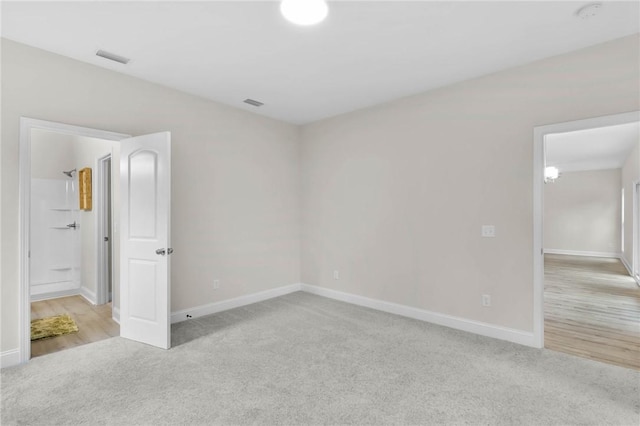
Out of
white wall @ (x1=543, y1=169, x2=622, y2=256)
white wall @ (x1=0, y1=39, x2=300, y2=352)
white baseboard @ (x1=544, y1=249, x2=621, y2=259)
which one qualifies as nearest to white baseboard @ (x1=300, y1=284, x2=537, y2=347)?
white wall @ (x1=0, y1=39, x2=300, y2=352)

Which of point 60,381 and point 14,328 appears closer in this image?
point 60,381

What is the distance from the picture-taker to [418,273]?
3.93 meters

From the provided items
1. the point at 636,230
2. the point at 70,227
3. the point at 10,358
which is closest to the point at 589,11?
the point at 10,358

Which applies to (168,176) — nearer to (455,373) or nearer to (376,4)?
(376,4)

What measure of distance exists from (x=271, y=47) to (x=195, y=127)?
1.69 metres

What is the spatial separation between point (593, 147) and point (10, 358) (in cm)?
969

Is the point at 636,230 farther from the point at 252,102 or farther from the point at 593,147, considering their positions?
the point at 252,102

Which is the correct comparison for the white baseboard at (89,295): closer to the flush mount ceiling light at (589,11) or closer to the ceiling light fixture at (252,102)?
the ceiling light fixture at (252,102)

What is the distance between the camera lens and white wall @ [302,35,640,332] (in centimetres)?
294

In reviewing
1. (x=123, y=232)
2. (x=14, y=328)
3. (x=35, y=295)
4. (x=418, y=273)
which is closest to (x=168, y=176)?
(x=123, y=232)

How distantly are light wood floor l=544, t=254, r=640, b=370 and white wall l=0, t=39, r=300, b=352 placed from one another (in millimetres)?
3668

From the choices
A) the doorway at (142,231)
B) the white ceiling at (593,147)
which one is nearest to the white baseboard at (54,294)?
the doorway at (142,231)

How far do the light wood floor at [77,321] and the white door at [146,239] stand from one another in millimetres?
374

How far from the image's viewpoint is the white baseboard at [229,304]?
385 centimetres
